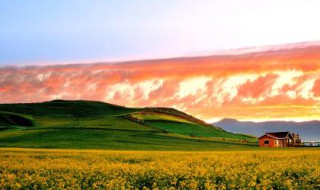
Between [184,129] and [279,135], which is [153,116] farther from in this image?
[279,135]

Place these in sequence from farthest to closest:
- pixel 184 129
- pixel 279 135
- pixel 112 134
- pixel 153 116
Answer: pixel 153 116, pixel 184 129, pixel 279 135, pixel 112 134

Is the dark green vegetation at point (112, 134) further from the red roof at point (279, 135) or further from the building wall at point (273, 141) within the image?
the red roof at point (279, 135)

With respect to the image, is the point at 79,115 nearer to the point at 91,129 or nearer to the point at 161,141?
the point at 91,129

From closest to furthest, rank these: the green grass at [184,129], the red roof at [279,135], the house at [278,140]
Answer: the house at [278,140] < the red roof at [279,135] < the green grass at [184,129]

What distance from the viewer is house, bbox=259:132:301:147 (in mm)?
124438

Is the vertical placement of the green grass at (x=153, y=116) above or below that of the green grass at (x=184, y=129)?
above

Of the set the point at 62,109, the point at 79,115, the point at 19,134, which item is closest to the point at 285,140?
the point at 19,134

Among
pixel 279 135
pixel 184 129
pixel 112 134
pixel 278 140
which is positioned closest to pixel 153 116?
pixel 184 129

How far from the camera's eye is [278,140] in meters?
126

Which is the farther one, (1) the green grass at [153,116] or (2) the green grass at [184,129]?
(1) the green grass at [153,116]

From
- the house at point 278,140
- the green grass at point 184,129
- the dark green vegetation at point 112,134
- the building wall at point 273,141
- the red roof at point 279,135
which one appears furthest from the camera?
the green grass at point 184,129

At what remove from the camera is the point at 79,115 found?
587 feet

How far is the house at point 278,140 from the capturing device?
12444 centimetres

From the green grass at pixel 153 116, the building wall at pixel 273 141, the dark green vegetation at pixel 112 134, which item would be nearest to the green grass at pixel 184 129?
the dark green vegetation at pixel 112 134
